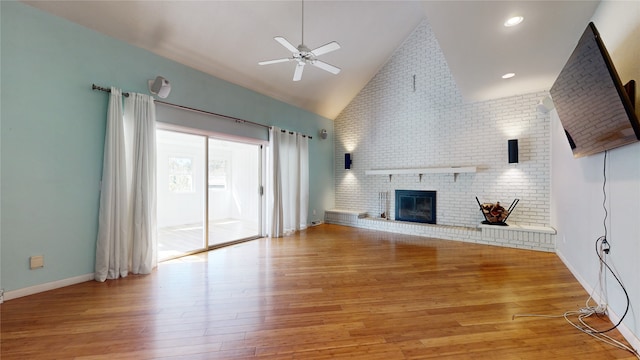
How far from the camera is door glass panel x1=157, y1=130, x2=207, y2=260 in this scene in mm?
4141

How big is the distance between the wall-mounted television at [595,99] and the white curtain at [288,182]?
434 cm

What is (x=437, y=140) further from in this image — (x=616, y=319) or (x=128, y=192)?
(x=128, y=192)

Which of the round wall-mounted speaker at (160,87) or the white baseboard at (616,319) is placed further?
the round wall-mounted speaker at (160,87)

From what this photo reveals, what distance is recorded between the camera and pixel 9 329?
1948mm

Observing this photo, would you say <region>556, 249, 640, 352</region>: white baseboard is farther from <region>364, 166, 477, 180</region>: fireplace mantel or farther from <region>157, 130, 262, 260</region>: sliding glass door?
<region>157, 130, 262, 260</region>: sliding glass door

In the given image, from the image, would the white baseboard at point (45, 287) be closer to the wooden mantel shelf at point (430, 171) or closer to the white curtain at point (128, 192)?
the white curtain at point (128, 192)

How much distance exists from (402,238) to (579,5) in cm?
403

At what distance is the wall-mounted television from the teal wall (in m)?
4.56

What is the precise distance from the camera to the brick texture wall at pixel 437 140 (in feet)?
15.0

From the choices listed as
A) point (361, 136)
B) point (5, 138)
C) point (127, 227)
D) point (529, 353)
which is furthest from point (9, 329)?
point (361, 136)

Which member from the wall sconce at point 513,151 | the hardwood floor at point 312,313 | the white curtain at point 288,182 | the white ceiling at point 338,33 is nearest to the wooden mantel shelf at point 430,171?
the wall sconce at point 513,151

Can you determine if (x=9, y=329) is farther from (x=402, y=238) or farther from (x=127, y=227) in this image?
(x=402, y=238)

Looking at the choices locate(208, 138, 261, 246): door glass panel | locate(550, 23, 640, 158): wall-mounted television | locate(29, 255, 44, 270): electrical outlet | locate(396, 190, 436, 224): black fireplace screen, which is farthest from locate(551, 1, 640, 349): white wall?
locate(29, 255, 44, 270): electrical outlet

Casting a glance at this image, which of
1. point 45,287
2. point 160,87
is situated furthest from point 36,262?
point 160,87
